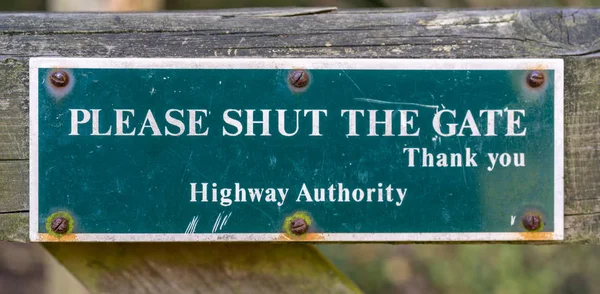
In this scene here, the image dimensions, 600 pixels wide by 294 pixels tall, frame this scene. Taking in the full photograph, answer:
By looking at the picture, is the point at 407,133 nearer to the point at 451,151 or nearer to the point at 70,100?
the point at 451,151

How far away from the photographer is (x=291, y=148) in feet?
4.02

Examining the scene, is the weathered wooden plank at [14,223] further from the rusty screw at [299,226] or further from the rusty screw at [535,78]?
the rusty screw at [535,78]

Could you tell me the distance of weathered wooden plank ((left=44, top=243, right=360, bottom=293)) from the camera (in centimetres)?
132

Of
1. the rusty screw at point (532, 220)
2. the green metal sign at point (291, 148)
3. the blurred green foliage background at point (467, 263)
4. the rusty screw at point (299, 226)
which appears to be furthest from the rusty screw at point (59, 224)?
the blurred green foliage background at point (467, 263)

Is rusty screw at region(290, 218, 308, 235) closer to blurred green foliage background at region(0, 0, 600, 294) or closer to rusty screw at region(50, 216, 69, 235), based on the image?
rusty screw at region(50, 216, 69, 235)

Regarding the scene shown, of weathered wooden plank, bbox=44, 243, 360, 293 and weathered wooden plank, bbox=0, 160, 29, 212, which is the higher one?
weathered wooden plank, bbox=0, 160, 29, 212

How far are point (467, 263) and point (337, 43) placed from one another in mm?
2598

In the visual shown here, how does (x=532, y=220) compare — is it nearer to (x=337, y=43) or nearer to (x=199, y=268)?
(x=337, y=43)

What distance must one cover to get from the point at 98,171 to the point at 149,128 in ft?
0.40

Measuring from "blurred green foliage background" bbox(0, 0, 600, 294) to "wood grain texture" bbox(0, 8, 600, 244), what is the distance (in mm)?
1845

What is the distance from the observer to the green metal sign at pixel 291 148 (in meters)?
1.22

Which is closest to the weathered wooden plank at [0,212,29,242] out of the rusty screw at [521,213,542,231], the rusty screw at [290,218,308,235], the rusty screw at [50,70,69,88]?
the rusty screw at [50,70,69,88]

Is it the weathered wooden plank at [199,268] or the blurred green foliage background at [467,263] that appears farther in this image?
the blurred green foliage background at [467,263]

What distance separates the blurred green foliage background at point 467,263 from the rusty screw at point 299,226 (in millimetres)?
2074
